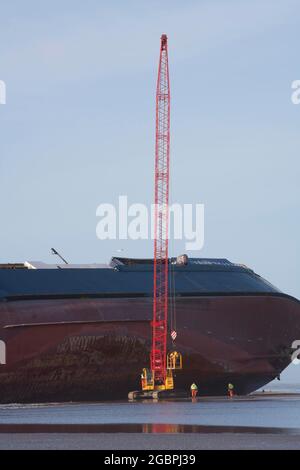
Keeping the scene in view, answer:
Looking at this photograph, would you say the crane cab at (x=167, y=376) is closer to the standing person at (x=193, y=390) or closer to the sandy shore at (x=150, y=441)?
A: the standing person at (x=193, y=390)

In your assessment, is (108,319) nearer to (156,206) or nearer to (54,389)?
(54,389)

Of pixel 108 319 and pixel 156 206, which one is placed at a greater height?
pixel 156 206

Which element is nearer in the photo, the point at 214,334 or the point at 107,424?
the point at 107,424

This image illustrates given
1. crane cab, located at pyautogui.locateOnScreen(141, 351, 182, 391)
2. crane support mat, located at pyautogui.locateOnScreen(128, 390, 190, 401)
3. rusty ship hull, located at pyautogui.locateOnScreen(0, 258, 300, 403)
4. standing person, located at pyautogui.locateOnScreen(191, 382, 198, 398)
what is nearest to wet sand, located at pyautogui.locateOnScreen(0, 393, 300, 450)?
standing person, located at pyautogui.locateOnScreen(191, 382, 198, 398)

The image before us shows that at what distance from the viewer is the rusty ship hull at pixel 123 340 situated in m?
129

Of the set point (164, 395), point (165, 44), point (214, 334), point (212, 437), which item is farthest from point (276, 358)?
point (212, 437)

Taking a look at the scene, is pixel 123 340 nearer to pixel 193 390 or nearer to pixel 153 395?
pixel 153 395

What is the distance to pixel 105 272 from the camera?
468 ft

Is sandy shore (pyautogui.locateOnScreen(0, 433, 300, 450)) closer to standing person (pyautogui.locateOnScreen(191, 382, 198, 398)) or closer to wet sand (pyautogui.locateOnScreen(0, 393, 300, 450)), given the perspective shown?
wet sand (pyautogui.locateOnScreen(0, 393, 300, 450))

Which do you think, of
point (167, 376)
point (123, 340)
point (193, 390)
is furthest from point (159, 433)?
point (167, 376)

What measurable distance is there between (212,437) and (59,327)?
7658cm

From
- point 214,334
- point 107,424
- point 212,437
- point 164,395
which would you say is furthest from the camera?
point 214,334

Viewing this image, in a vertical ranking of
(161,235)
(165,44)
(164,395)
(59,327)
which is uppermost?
(165,44)

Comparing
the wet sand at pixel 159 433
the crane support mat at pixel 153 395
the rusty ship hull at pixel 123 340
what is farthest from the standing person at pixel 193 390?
the wet sand at pixel 159 433
